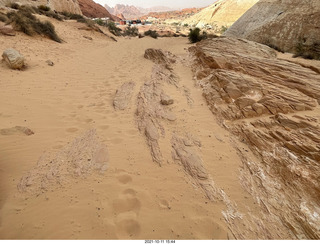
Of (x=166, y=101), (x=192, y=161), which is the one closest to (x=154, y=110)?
(x=166, y=101)

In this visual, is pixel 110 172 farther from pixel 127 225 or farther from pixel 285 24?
pixel 285 24

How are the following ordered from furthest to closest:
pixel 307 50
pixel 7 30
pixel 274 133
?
pixel 7 30 < pixel 307 50 < pixel 274 133

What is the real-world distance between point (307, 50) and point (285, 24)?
1.86 m

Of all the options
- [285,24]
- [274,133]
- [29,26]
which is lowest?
[274,133]

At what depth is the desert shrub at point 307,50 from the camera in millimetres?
6238

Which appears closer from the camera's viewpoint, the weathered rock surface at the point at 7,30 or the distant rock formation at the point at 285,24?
the distant rock formation at the point at 285,24

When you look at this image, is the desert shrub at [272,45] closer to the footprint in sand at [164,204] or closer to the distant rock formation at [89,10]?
the footprint in sand at [164,204]

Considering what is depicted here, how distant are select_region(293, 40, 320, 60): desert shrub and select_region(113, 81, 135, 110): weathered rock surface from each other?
645cm

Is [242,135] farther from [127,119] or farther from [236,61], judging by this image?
[236,61]

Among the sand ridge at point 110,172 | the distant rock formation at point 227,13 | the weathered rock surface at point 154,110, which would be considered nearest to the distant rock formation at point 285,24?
the weathered rock surface at point 154,110

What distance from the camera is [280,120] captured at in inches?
115

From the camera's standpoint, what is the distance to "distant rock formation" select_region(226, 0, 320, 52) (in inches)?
273

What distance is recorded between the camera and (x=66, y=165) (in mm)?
2414

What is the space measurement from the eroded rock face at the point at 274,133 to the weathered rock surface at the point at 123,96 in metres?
2.07
